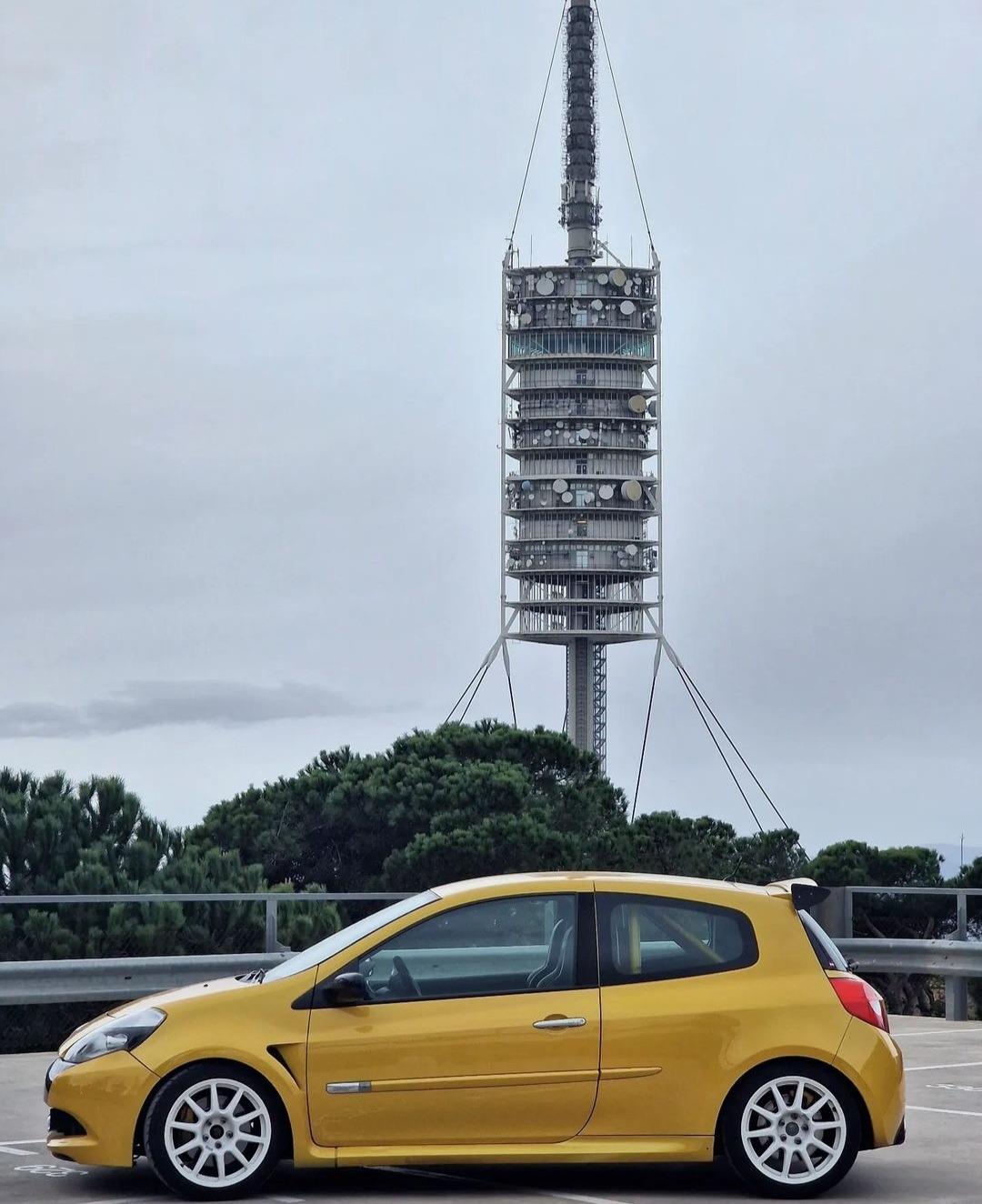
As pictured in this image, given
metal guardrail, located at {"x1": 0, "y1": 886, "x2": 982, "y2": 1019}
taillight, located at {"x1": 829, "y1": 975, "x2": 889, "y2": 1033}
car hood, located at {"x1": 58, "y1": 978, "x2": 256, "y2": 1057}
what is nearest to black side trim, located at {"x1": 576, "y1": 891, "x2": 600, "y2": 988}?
taillight, located at {"x1": 829, "y1": 975, "x2": 889, "y2": 1033}

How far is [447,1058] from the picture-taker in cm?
825

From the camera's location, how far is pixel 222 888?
1233 inches

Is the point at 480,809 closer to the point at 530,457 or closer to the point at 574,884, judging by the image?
the point at 530,457

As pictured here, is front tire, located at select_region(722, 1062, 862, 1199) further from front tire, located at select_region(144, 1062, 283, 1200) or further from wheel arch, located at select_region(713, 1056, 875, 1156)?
front tire, located at select_region(144, 1062, 283, 1200)

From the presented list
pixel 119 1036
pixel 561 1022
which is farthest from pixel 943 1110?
pixel 119 1036

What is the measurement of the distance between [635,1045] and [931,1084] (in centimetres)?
445

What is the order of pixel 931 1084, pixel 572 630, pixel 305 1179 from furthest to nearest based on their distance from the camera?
pixel 572 630 < pixel 931 1084 < pixel 305 1179

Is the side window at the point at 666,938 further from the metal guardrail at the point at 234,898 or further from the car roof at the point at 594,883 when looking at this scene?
the metal guardrail at the point at 234,898

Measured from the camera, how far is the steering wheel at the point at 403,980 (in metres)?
8.39

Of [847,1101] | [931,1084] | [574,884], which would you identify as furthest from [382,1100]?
[931,1084]

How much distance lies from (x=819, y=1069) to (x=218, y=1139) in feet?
8.45

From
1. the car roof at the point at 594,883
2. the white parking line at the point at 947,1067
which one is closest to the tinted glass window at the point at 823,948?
the car roof at the point at 594,883

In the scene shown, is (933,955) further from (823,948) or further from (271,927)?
(823,948)

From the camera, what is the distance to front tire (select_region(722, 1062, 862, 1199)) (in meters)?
8.34
